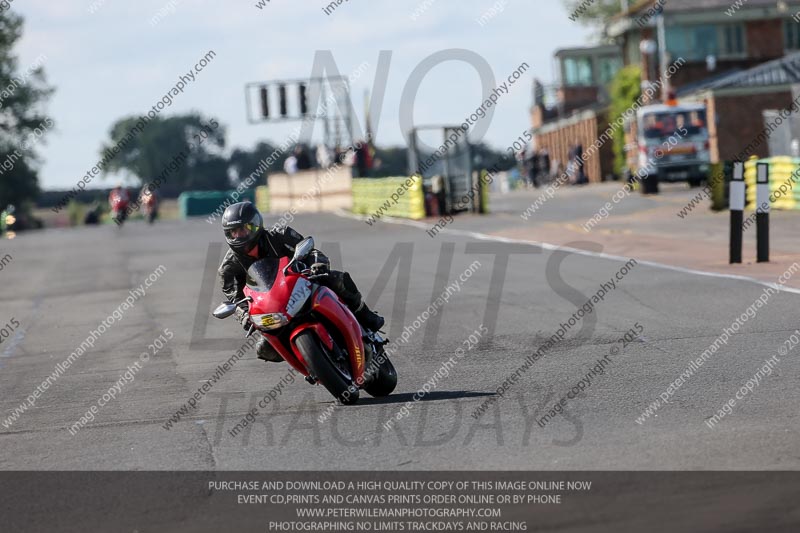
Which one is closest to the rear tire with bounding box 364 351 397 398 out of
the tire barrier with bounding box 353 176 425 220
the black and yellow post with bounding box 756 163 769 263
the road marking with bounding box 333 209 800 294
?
the road marking with bounding box 333 209 800 294

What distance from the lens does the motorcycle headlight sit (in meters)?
8.46

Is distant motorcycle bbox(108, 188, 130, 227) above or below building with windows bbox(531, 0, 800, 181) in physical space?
below

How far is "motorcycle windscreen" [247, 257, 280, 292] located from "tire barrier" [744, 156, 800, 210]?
19840mm

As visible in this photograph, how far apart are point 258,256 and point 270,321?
0.57 m

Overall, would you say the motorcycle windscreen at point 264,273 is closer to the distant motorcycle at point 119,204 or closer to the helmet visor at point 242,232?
the helmet visor at point 242,232

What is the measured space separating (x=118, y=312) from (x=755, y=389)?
1066cm

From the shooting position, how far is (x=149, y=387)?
10531mm

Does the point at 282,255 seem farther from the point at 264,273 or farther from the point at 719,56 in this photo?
the point at 719,56

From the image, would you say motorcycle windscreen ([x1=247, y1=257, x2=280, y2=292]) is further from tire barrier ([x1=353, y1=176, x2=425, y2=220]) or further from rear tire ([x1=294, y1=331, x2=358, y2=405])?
tire barrier ([x1=353, y1=176, x2=425, y2=220])

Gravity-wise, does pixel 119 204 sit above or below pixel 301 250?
below

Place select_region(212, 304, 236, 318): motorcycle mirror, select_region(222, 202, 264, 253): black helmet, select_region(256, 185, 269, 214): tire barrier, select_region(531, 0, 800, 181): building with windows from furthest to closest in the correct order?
select_region(256, 185, 269, 214): tire barrier → select_region(531, 0, 800, 181): building with windows → select_region(212, 304, 236, 318): motorcycle mirror → select_region(222, 202, 264, 253): black helmet

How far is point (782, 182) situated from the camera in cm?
2775

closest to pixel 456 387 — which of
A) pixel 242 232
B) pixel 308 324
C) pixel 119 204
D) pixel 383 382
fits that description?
pixel 383 382
